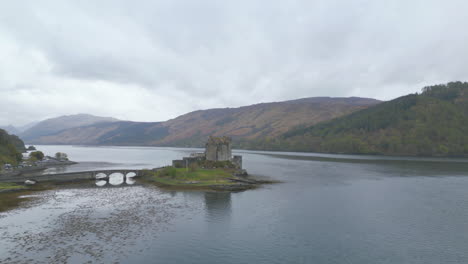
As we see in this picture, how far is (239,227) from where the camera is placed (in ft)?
124

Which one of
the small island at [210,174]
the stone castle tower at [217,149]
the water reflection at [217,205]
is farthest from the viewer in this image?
the stone castle tower at [217,149]

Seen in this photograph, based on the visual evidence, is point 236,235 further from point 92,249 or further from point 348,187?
point 348,187

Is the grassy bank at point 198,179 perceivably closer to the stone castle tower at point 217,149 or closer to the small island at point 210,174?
the small island at point 210,174

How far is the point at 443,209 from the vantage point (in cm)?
4647

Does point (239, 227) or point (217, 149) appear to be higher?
point (217, 149)

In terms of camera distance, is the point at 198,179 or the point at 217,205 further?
the point at 198,179

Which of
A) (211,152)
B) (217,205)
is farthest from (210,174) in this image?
(217,205)

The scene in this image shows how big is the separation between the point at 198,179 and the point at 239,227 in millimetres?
35267

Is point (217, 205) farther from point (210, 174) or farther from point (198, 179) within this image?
point (210, 174)

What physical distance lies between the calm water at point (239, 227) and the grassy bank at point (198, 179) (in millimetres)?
6532

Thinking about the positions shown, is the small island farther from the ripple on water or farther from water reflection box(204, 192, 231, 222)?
the ripple on water

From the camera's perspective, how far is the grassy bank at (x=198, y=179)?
66.9 metres

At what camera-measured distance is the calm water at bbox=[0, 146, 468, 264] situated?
28812 millimetres

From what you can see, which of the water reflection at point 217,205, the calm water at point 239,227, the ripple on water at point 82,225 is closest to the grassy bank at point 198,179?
the water reflection at point 217,205
